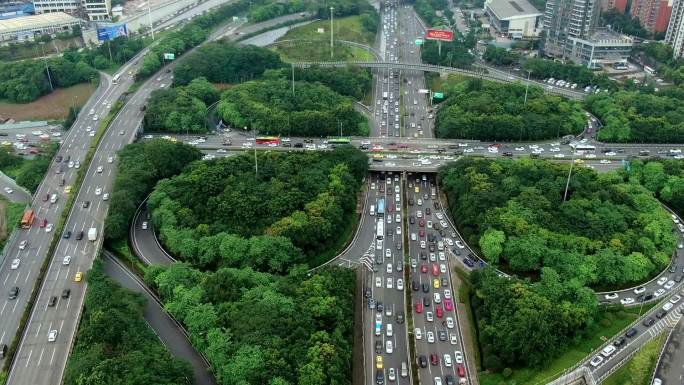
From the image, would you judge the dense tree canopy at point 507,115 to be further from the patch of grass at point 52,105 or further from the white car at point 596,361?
the patch of grass at point 52,105

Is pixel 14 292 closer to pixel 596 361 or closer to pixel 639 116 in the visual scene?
pixel 596 361

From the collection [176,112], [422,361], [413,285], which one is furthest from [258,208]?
[176,112]

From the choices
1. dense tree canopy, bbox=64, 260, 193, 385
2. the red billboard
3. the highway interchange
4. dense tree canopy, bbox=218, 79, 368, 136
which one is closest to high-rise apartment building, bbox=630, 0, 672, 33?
the red billboard

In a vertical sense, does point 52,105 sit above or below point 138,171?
above

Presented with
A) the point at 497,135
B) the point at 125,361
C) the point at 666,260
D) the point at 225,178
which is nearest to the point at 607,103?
the point at 497,135

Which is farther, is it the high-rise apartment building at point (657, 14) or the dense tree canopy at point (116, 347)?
Answer: the high-rise apartment building at point (657, 14)

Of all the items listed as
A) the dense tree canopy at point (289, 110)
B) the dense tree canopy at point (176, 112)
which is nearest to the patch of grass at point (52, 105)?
the dense tree canopy at point (176, 112)
